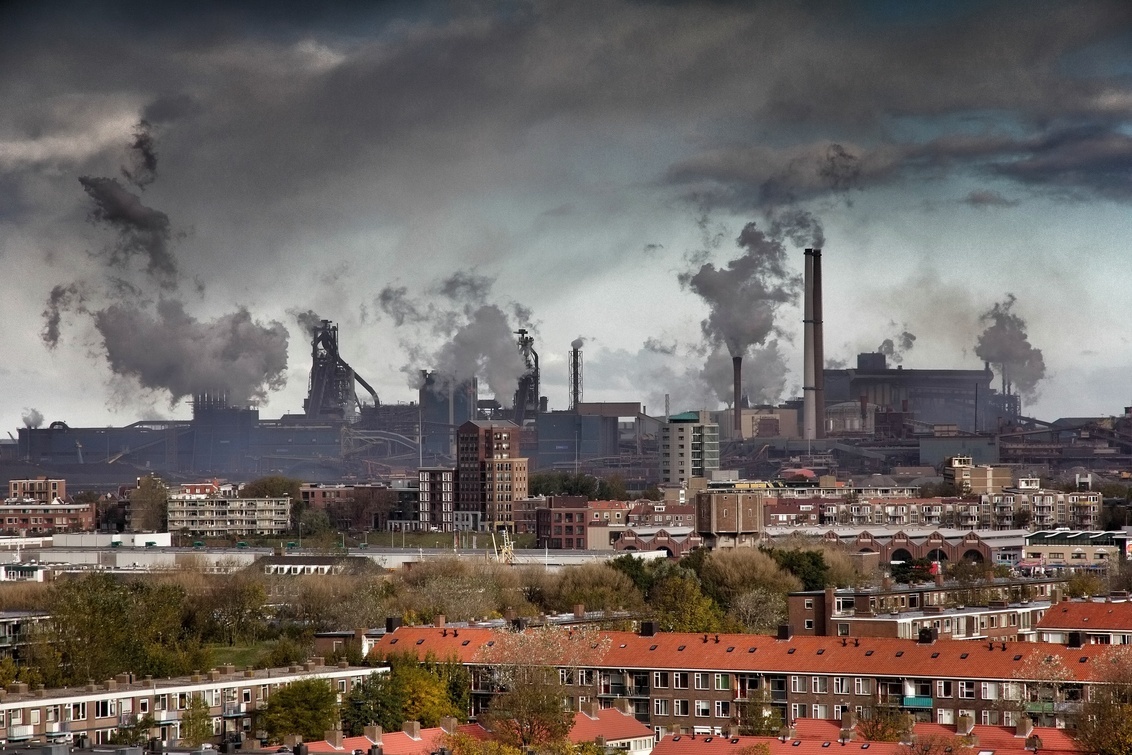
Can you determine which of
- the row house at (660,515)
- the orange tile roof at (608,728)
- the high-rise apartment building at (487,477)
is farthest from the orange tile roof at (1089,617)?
the high-rise apartment building at (487,477)

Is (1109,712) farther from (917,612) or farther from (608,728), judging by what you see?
(917,612)

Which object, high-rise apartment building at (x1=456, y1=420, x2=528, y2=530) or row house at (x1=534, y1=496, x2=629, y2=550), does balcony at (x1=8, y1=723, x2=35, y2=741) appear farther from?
high-rise apartment building at (x1=456, y1=420, x2=528, y2=530)

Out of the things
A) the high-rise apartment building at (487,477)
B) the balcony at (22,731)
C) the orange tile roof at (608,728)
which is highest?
the high-rise apartment building at (487,477)

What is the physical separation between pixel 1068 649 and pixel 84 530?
130 feet

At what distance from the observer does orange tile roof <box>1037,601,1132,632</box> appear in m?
21.3

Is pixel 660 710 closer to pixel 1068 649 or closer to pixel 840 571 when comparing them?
pixel 1068 649

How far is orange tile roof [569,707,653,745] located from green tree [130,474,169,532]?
38614mm

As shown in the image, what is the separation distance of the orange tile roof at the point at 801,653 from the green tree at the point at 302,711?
2.69m

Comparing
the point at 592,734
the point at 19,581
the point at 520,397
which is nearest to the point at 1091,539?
the point at 19,581

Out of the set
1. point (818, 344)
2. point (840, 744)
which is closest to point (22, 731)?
point (840, 744)

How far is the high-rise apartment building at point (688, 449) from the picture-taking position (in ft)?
230

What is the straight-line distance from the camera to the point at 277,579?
32219 mm

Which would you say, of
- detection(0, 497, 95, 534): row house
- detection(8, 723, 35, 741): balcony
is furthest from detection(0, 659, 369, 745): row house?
detection(0, 497, 95, 534): row house

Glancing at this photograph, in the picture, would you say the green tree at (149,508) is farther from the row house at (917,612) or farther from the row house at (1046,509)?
the row house at (917,612)
